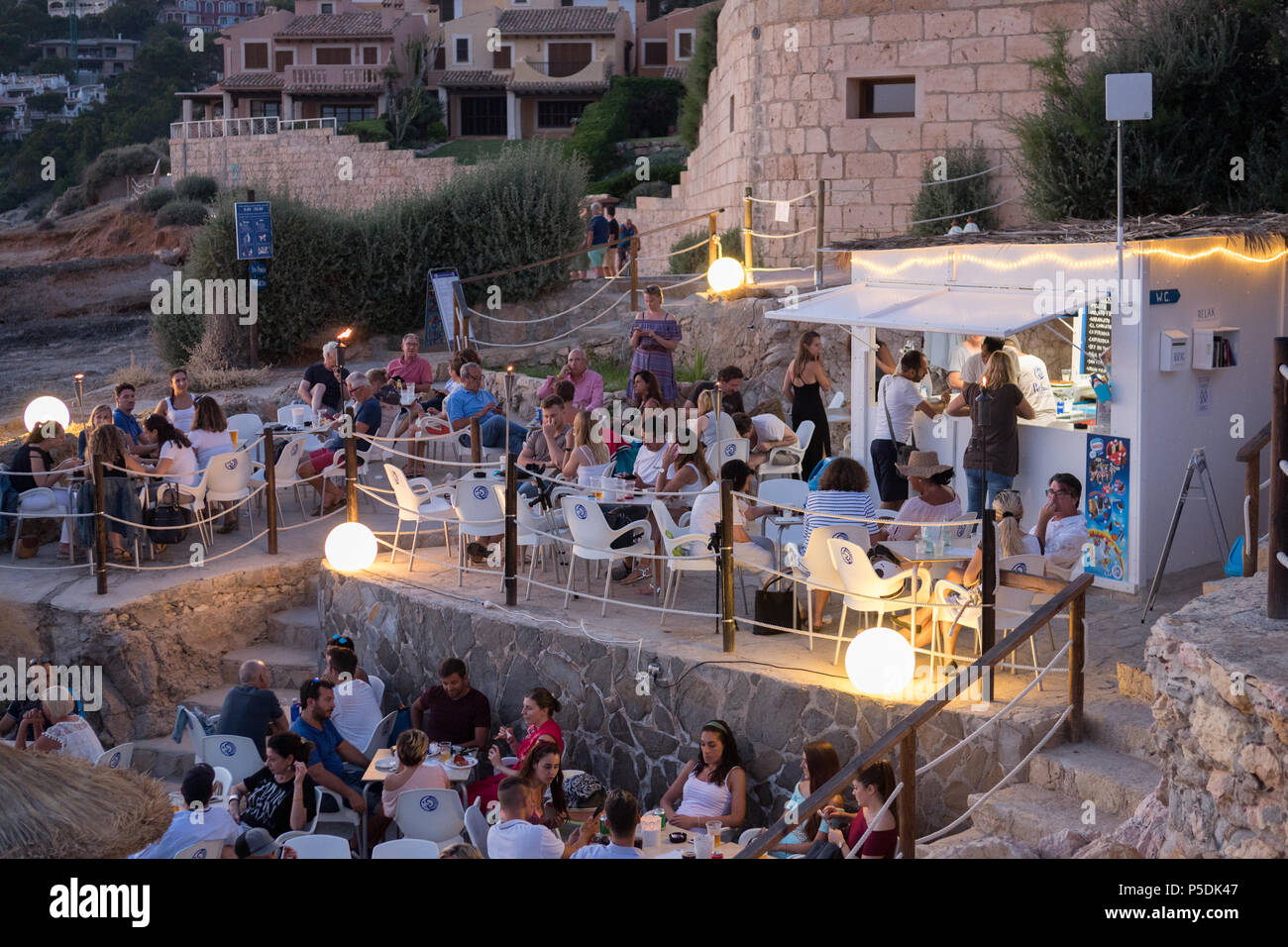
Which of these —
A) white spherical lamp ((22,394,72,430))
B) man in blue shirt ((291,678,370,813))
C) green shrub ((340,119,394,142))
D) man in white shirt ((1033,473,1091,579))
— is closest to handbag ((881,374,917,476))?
man in white shirt ((1033,473,1091,579))

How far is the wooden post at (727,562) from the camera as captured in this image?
338 inches

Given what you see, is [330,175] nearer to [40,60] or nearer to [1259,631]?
[1259,631]

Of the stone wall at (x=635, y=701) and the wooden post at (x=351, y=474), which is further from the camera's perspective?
the wooden post at (x=351, y=474)

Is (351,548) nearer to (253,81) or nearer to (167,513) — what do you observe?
(167,513)

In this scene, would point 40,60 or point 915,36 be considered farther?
point 40,60

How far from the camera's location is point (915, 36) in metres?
18.7

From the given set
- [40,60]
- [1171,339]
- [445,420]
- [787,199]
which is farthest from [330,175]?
[40,60]

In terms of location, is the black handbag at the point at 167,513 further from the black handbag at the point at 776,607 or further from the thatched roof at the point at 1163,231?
the thatched roof at the point at 1163,231

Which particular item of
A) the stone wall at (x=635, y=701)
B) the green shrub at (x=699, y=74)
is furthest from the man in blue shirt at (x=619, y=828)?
the green shrub at (x=699, y=74)

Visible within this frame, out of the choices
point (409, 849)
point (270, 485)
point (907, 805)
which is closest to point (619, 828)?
point (409, 849)

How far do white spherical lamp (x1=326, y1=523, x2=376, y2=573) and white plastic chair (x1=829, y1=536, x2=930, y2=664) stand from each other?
403 centimetres

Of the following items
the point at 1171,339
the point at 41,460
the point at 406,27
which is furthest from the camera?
the point at 406,27

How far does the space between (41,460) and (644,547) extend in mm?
5669

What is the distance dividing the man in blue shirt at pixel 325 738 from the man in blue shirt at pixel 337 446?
3985 millimetres
